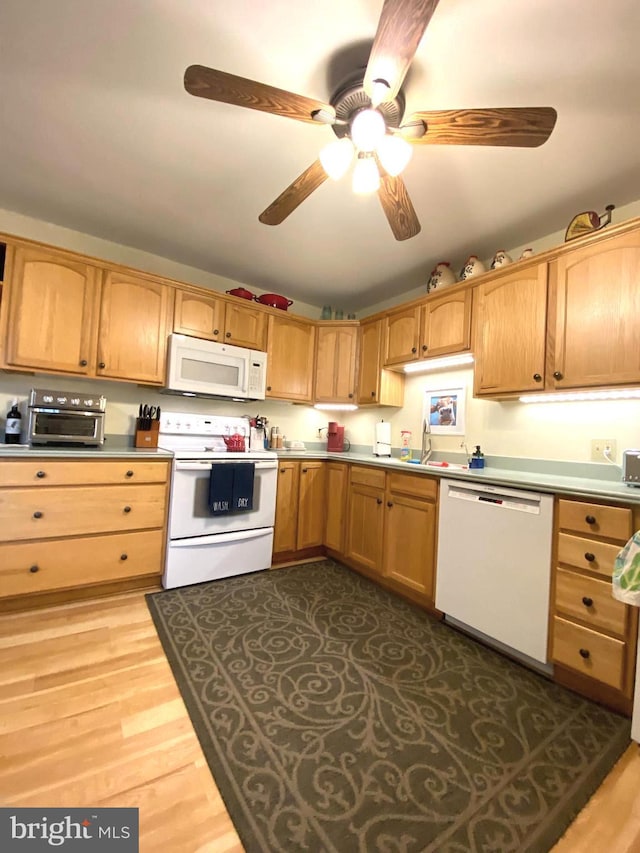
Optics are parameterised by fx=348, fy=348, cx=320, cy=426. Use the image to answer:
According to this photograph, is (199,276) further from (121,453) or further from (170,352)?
(121,453)

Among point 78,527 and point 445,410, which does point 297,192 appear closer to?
point 445,410

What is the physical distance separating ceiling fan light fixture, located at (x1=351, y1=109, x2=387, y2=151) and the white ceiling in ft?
0.87

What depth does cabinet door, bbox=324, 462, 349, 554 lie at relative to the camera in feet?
9.73

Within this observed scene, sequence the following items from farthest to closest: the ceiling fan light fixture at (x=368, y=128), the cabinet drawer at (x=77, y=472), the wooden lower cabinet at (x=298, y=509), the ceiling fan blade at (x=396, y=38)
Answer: the wooden lower cabinet at (x=298, y=509), the cabinet drawer at (x=77, y=472), the ceiling fan light fixture at (x=368, y=128), the ceiling fan blade at (x=396, y=38)

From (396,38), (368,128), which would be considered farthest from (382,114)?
(396,38)

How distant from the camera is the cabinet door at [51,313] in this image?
217cm

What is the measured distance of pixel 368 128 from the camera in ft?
4.12

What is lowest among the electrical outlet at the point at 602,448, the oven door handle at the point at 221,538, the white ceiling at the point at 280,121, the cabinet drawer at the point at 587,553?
the oven door handle at the point at 221,538

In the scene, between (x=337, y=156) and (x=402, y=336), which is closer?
(x=337, y=156)

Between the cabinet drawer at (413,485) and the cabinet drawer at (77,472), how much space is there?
5.22ft

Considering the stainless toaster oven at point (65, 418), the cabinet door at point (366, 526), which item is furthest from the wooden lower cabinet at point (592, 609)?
the stainless toaster oven at point (65, 418)

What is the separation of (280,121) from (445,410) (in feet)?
7.08

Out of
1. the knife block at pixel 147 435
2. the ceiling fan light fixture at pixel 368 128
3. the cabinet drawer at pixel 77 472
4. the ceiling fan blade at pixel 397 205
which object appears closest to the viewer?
the ceiling fan light fixture at pixel 368 128

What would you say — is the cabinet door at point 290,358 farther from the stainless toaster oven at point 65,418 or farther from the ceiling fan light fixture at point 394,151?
the ceiling fan light fixture at point 394,151
